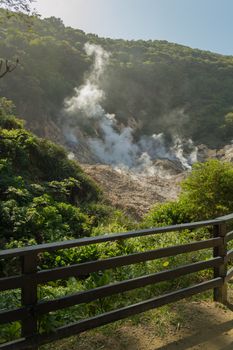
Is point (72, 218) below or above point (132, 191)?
below

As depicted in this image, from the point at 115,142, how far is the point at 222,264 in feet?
153

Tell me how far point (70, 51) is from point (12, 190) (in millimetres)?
54834

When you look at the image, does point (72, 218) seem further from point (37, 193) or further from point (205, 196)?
point (205, 196)

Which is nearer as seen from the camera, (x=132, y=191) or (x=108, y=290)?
(x=108, y=290)

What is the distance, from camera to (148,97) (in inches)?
2685

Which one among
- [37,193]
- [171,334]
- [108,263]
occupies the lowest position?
[171,334]

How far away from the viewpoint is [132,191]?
26.4m

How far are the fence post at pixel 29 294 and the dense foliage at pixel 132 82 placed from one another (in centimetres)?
3951

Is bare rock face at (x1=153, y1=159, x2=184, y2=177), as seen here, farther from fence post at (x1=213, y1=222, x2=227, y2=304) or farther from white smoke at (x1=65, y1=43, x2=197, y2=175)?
fence post at (x1=213, y1=222, x2=227, y2=304)

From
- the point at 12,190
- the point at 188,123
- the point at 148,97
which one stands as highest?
the point at 148,97

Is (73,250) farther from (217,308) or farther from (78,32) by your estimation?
(78,32)

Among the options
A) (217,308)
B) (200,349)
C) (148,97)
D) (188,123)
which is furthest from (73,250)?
(148,97)

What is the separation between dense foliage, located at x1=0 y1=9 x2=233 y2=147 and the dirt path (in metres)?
38.3

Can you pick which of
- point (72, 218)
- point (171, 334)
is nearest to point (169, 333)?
point (171, 334)
